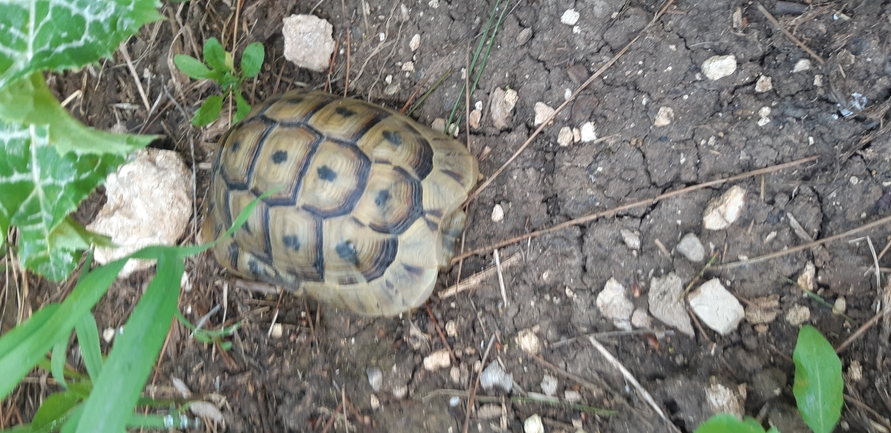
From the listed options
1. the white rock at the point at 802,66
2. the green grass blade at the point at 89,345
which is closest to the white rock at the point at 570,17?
the white rock at the point at 802,66

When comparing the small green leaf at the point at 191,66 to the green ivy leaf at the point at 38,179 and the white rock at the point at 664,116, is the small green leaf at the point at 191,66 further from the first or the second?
the white rock at the point at 664,116

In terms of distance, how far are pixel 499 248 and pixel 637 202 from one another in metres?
0.42

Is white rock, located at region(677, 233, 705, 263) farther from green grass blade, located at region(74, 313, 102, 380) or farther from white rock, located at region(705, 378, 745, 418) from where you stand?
green grass blade, located at region(74, 313, 102, 380)

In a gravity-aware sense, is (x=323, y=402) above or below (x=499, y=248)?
below

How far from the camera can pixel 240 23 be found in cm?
186

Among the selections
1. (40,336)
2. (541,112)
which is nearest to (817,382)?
(541,112)

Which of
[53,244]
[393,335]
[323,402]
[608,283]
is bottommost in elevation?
[323,402]

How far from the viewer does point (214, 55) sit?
5.53ft

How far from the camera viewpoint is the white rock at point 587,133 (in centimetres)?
158

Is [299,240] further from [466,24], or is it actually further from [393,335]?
[466,24]

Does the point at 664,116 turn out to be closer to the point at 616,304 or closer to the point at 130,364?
the point at 616,304

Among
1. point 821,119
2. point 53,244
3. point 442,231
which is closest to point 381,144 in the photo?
point 442,231

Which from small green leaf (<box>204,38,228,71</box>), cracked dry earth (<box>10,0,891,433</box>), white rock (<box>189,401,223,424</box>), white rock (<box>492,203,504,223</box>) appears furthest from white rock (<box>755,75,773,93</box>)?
white rock (<box>189,401,223,424</box>)

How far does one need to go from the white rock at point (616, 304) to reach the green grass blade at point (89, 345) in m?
1.26
